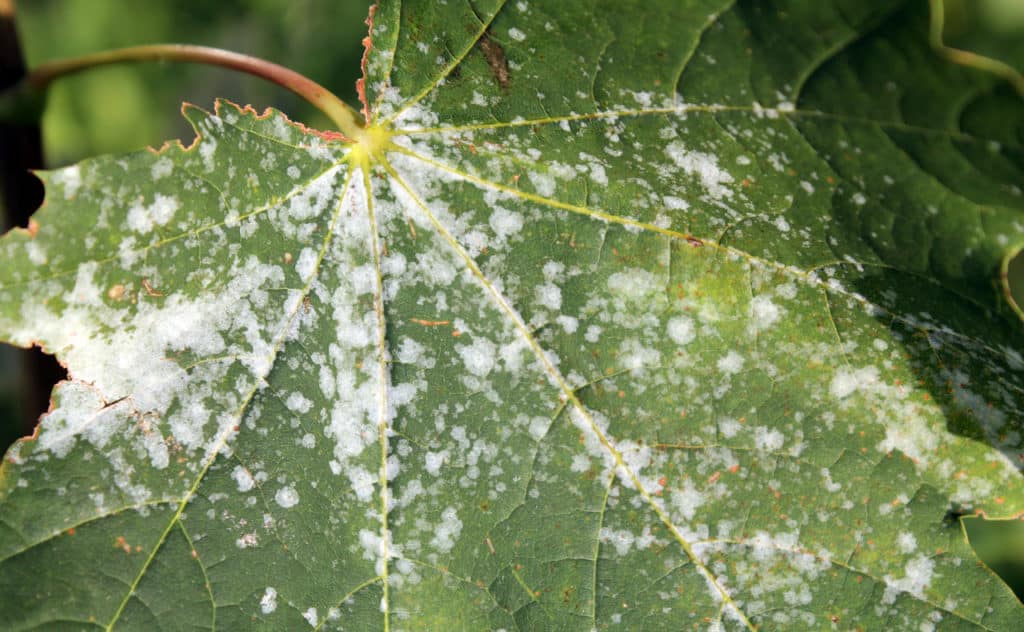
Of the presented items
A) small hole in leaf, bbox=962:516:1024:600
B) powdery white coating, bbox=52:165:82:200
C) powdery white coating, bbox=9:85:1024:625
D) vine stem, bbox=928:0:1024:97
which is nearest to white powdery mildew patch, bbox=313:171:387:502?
powdery white coating, bbox=9:85:1024:625

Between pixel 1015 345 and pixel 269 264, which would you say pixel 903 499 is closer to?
pixel 1015 345

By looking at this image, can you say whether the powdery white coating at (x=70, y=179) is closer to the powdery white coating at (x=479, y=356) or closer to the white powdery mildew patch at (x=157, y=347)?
the white powdery mildew patch at (x=157, y=347)

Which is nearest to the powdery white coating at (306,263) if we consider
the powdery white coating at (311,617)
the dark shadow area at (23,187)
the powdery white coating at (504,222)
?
the powdery white coating at (504,222)

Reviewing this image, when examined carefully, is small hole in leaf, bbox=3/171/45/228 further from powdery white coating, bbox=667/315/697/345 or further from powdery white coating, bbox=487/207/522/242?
powdery white coating, bbox=667/315/697/345

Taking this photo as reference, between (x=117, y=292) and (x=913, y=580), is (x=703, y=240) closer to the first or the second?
(x=913, y=580)

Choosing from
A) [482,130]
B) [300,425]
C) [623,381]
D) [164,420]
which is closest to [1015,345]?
[623,381]

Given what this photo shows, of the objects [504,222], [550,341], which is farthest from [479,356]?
[504,222]
